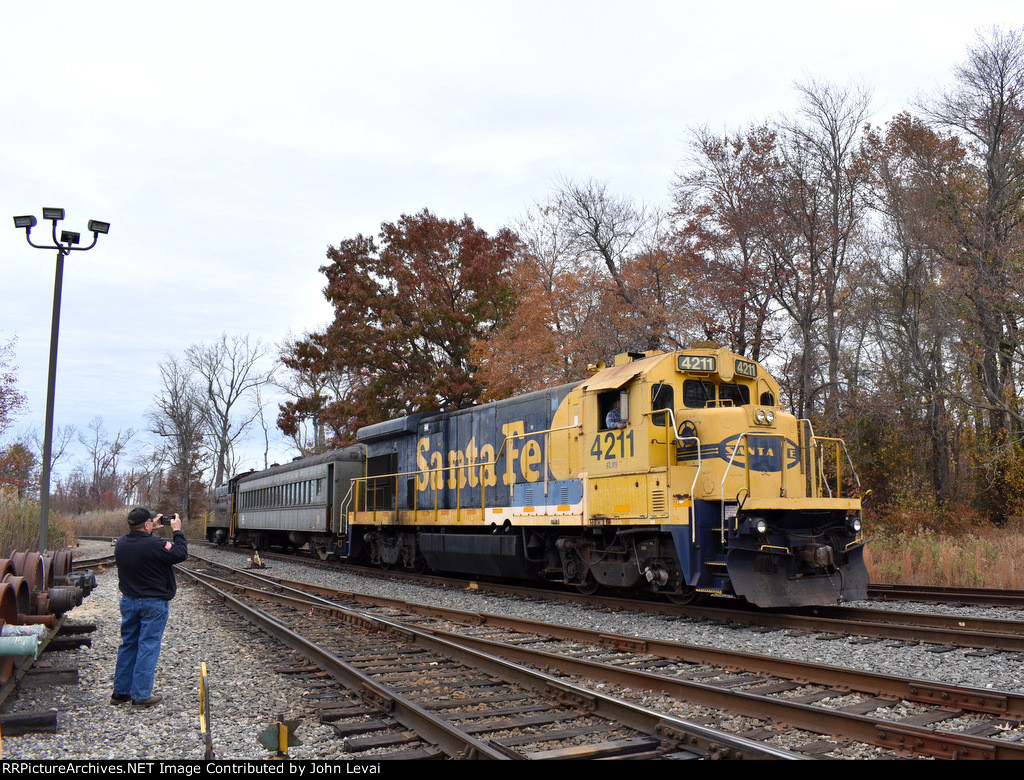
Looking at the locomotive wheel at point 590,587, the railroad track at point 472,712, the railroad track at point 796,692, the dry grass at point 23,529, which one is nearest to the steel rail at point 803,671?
the railroad track at point 796,692

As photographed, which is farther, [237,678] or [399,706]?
[237,678]

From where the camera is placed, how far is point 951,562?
1351 cm

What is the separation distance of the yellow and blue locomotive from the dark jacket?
236 inches

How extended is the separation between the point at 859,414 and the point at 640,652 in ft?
46.9

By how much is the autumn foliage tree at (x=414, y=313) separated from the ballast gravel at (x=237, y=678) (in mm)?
17830

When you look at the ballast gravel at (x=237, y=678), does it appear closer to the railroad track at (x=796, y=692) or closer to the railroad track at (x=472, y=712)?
the railroad track at (x=796, y=692)

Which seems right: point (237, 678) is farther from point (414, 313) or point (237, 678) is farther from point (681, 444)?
point (414, 313)

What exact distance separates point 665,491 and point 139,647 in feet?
20.8

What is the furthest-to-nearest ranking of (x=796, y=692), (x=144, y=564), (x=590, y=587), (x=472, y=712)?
(x=590, y=587), (x=144, y=564), (x=796, y=692), (x=472, y=712)

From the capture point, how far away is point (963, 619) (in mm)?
8797

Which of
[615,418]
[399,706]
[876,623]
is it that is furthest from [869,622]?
[399,706]

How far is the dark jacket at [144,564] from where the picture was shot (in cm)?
611

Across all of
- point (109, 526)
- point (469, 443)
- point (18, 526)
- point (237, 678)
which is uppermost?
point (469, 443)

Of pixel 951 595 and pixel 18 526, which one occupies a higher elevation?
pixel 18 526
